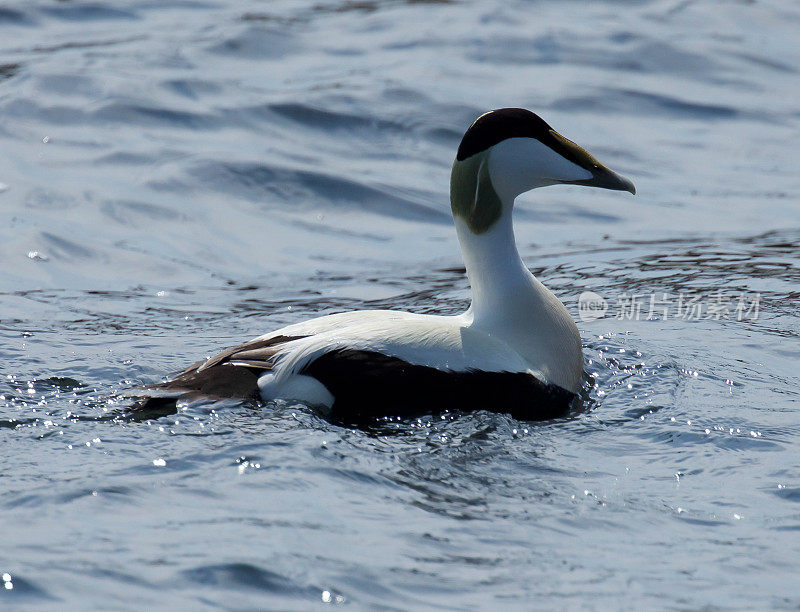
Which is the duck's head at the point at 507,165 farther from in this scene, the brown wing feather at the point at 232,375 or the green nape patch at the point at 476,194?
the brown wing feather at the point at 232,375

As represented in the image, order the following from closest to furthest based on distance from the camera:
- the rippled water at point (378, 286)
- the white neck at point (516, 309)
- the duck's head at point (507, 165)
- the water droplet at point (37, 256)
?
the rippled water at point (378, 286)
the white neck at point (516, 309)
the duck's head at point (507, 165)
the water droplet at point (37, 256)

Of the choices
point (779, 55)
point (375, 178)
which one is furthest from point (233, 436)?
point (779, 55)

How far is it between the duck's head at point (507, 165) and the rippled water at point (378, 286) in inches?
31.6

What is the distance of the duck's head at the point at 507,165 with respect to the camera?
14.6ft

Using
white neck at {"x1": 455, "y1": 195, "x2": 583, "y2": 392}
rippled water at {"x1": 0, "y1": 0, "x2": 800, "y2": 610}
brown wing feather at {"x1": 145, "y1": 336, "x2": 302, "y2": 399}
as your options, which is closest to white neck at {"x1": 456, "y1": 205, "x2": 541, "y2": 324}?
white neck at {"x1": 455, "y1": 195, "x2": 583, "y2": 392}

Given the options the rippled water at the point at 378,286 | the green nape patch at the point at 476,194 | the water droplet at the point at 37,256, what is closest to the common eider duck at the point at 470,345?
the green nape patch at the point at 476,194

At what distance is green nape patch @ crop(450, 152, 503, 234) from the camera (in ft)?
14.6

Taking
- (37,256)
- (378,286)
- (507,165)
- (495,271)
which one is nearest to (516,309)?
(495,271)

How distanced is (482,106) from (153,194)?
120 inches

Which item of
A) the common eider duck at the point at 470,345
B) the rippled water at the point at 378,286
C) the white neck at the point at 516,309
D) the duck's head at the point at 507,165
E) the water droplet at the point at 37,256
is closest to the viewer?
the rippled water at the point at 378,286

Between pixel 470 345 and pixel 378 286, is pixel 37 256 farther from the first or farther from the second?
pixel 470 345

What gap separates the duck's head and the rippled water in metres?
0.80

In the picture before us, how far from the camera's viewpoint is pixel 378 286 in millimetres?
6371

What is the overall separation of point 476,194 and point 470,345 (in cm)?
67
